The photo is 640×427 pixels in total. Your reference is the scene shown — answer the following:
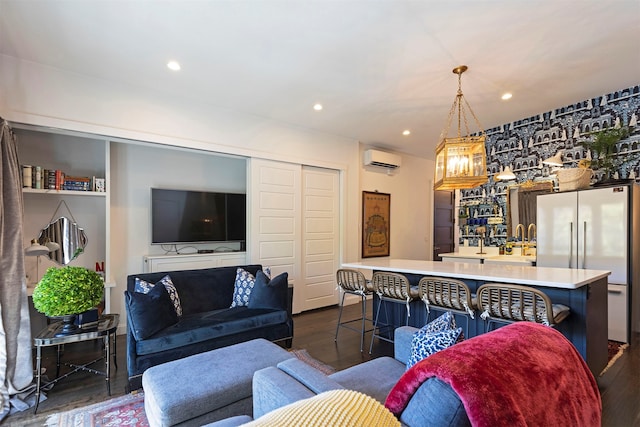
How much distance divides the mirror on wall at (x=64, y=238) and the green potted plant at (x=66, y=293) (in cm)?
145

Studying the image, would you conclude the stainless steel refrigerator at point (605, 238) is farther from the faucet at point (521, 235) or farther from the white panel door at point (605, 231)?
the faucet at point (521, 235)

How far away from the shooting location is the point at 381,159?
5828mm

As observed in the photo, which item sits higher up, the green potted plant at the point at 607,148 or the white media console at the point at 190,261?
the green potted plant at the point at 607,148

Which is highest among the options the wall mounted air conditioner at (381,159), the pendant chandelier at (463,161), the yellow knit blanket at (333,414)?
the wall mounted air conditioner at (381,159)

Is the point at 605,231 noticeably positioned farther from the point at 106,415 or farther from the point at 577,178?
the point at 106,415

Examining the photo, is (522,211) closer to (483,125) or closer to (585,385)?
(483,125)

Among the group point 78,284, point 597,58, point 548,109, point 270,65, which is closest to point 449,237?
point 548,109

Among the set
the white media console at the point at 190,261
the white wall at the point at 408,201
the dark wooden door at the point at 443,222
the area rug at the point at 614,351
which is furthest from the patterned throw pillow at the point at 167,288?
the dark wooden door at the point at 443,222

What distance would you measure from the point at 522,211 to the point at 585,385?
14.2 feet

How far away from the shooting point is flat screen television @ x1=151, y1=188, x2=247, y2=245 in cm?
415

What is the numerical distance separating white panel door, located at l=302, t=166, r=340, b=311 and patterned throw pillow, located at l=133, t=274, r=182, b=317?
85.1 inches

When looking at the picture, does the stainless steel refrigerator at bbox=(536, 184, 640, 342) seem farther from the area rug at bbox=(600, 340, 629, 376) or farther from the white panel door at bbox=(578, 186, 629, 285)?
the area rug at bbox=(600, 340, 629, 376)

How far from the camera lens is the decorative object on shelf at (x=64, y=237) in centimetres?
358

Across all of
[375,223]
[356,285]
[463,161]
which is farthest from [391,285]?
[375,223]
